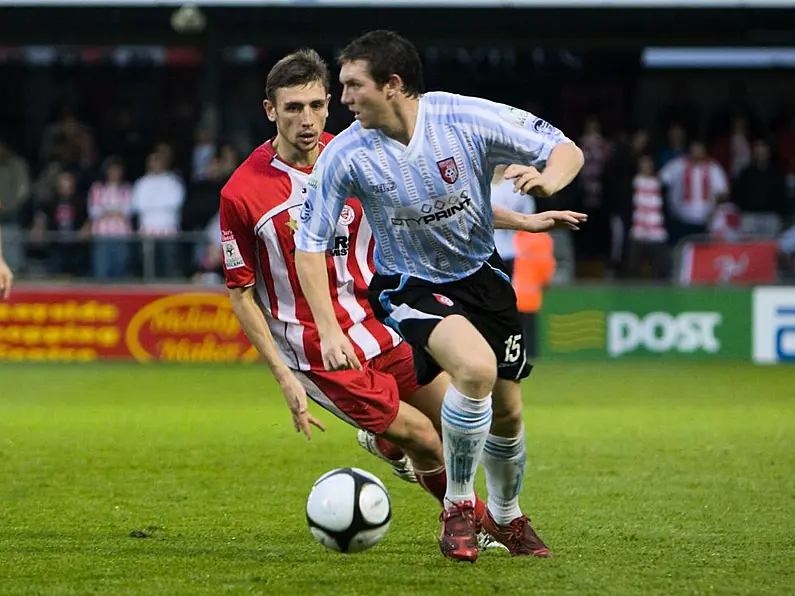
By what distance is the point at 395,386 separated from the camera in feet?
20.8

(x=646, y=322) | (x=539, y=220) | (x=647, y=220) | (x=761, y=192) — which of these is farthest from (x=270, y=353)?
(x=761, y=192)

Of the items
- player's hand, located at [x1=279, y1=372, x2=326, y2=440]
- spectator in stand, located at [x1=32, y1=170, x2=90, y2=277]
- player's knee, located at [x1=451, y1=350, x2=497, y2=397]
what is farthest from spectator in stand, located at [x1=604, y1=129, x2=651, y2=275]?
player's knee, located at [x1=451, y1=350, x2=497, y2=397]

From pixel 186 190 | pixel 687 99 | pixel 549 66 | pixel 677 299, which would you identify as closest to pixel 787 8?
pixel 687 99

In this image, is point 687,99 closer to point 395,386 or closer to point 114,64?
point 114,64

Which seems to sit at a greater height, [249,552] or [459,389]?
[459,389]

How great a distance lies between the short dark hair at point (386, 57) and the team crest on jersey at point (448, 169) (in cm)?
28

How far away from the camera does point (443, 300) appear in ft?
18.4

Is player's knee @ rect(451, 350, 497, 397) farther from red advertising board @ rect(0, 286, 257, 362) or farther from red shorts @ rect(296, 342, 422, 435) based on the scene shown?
red advertising board @ rect(0, 286, 257, 362)

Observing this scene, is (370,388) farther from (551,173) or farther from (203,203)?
(203,203)

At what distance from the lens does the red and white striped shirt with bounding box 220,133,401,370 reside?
6.18 metres

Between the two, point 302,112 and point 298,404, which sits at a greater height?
point 302,112

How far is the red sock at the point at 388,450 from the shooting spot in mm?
6790

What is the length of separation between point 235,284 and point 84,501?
1.81m

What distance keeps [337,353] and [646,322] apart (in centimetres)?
1093
